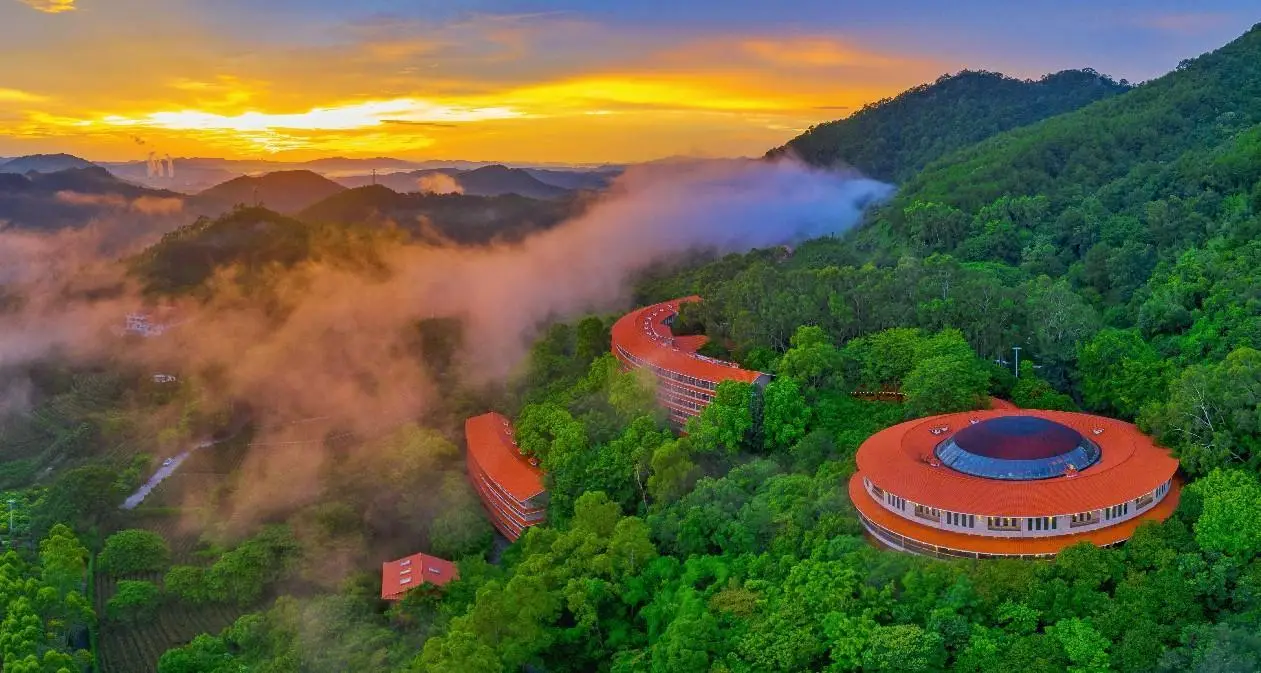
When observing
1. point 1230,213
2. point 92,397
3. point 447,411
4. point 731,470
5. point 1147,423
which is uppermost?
point 1230,213

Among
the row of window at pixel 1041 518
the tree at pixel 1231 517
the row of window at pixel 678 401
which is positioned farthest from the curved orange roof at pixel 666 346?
the tree at pixel 1231 517

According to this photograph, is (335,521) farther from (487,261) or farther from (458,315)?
(487,261)

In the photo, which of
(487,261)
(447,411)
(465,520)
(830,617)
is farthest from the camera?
(487,261)

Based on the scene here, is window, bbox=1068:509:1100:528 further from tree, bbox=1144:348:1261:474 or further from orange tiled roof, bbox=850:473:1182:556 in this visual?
tree, bbox=1144:348:1261:474

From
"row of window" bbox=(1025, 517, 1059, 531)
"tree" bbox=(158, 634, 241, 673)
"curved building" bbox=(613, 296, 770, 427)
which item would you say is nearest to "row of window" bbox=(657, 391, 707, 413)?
"curved building" bbox=(613, 296, 770, 427)

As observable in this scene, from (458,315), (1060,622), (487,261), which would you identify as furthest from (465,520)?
(487,261)

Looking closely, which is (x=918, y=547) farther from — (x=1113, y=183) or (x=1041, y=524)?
(x=1113, y=183)
